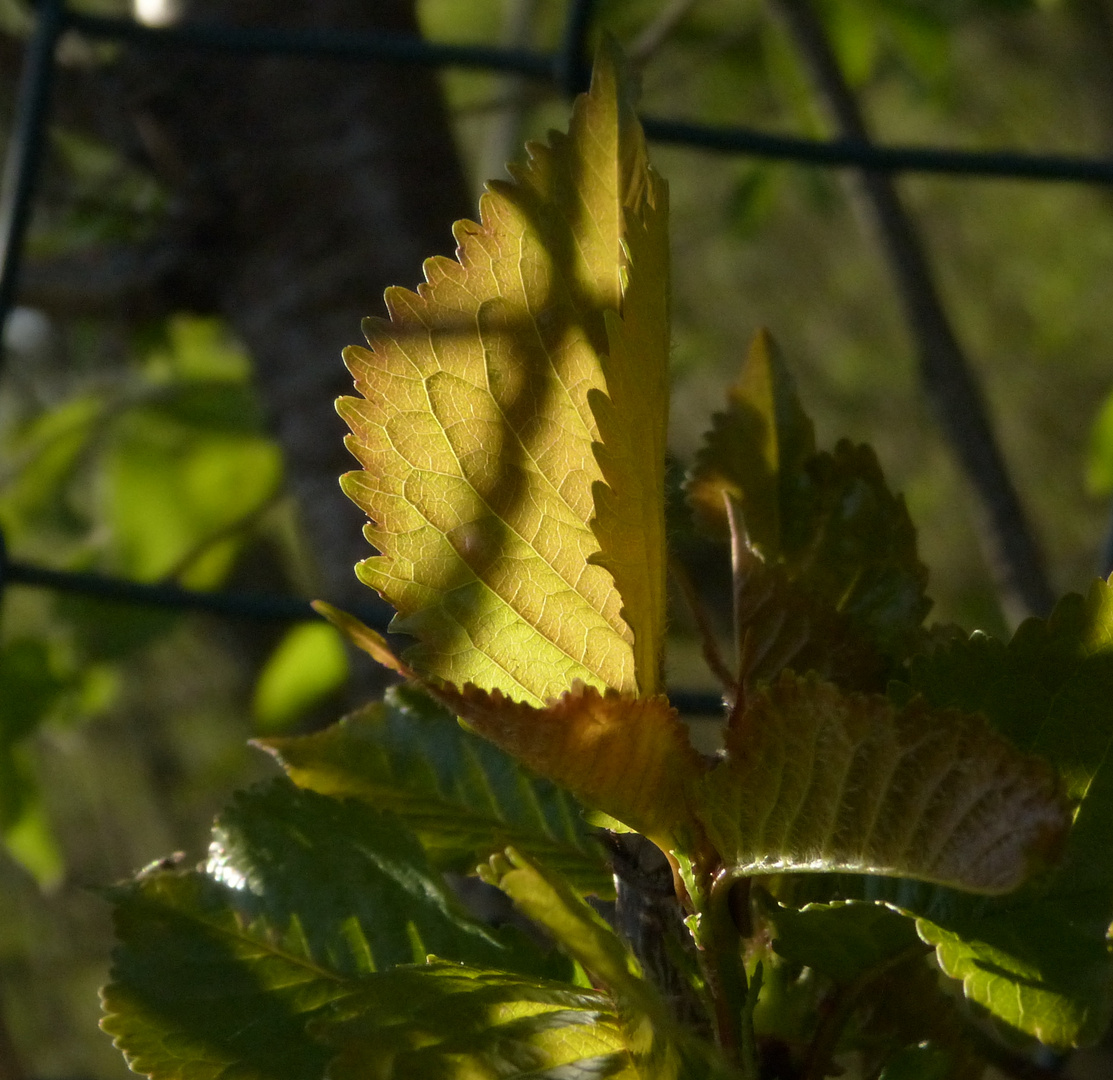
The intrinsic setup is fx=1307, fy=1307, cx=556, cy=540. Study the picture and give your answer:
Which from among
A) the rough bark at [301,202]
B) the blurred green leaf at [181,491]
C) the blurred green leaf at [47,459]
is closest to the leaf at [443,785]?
the rough bark at [301,202]

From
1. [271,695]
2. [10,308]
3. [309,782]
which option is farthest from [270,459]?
[309,782]

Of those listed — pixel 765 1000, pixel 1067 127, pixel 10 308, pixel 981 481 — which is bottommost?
pixel 765 1000

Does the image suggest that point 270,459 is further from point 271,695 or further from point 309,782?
point 309,782

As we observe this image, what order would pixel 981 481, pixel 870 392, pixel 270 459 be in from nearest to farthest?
1. pixel 981 481
2. pixel 270 459
3. pixel 870 392

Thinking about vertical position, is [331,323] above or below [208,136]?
below

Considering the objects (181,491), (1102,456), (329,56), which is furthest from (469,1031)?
(181,491)

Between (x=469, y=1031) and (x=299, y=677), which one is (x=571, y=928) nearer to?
(x=469, y=1031)
